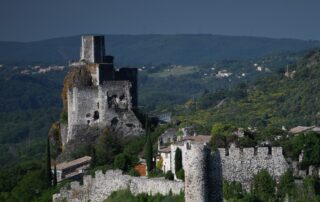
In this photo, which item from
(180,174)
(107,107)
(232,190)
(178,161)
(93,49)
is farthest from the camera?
(93,49)

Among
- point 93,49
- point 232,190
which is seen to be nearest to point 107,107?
point 93,49

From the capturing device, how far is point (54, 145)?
66312 millimetres

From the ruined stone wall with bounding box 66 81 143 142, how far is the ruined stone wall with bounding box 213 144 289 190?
2000cm

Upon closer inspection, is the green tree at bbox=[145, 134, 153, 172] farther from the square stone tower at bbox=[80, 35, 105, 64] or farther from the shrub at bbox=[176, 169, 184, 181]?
the square stone tower at bbox=[80, 35, 105, 64]

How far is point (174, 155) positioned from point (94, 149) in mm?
12403

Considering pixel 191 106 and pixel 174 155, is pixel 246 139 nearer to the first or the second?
pixel 174 155

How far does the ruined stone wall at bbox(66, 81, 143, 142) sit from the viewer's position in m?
62.3

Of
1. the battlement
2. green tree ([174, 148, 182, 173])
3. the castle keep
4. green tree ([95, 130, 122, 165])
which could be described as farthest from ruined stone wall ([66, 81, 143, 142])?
the battlement

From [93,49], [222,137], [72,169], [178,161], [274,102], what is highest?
[274,102]

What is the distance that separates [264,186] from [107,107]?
21637 millimetres

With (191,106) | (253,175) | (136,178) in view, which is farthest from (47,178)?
(191,106)

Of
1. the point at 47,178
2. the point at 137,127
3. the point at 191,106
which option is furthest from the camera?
the point at 191,106

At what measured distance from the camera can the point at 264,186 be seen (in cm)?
4194

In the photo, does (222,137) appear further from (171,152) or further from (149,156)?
(149,156)
